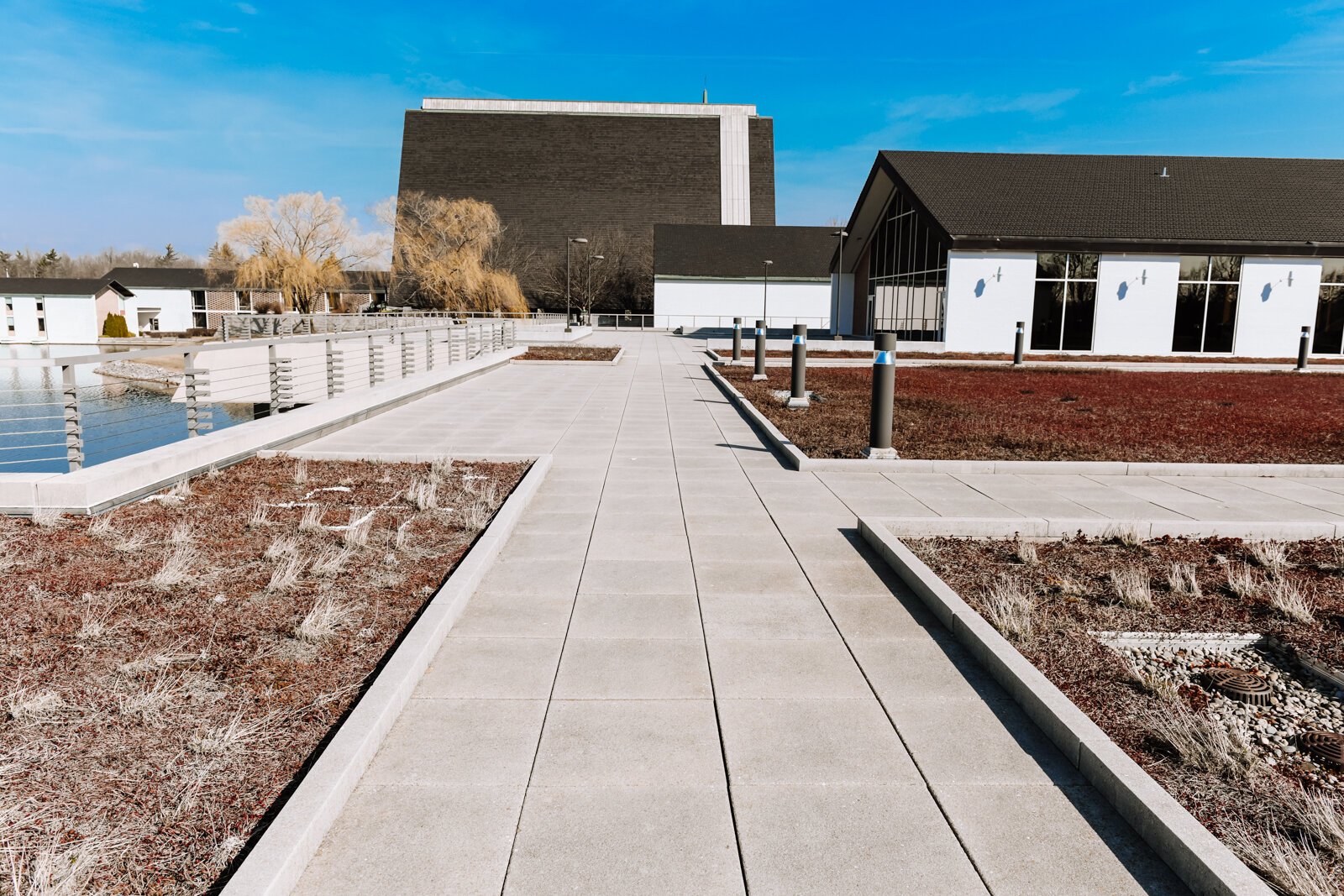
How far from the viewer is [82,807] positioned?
291cm

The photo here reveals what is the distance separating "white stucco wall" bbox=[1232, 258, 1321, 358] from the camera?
3177 cm

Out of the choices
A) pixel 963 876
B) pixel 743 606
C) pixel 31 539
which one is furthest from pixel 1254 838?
pixel 31 539

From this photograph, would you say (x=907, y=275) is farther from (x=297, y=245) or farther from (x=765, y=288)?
(x=297, y=245)

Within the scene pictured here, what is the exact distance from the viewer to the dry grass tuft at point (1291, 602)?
4.83 meters

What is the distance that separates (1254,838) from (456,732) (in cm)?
290

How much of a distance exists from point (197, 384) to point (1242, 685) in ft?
53.9

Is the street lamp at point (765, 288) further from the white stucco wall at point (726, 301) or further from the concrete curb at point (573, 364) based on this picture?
the concrete curb at point (573, 364)

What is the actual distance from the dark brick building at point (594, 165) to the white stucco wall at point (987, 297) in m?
48.4

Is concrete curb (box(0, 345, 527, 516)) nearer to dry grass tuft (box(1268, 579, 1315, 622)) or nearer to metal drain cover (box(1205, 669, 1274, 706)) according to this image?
metal drain cover (box(1205, 669, 1274, 706))

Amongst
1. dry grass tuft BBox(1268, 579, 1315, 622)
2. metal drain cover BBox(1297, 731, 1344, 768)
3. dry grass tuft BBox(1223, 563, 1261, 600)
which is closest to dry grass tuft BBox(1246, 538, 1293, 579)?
dry grass tuft BBox(1223, 563, 1261, 600)

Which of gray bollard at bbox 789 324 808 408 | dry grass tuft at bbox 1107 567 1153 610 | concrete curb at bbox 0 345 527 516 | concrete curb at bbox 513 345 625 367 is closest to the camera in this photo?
dry grass tuft at bbox 1107 567 1153 610

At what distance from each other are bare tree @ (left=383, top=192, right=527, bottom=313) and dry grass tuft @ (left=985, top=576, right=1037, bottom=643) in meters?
48.6

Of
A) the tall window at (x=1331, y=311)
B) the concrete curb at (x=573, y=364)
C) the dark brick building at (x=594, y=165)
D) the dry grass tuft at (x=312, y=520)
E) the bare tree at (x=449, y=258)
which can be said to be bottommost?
the dry grass tuft at (x=312, y=520)

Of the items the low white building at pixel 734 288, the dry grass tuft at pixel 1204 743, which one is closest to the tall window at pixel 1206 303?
the low white building at pixel 734 288
